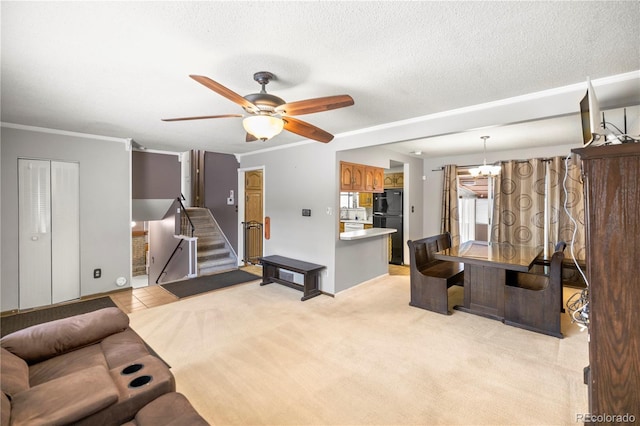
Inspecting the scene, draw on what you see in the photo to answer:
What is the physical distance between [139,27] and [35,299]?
4142 millimetres

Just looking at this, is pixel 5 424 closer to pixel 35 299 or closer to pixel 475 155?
pixel 35 299

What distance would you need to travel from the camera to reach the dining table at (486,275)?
11.0ft

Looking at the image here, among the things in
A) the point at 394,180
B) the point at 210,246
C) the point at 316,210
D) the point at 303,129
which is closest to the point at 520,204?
the point at 394,180

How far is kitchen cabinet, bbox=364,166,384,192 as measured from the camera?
4.95 meters

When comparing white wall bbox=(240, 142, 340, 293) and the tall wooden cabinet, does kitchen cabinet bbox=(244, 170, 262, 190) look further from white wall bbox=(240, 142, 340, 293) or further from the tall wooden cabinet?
the tall wooden cabinet

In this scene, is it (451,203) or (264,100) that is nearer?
(264,100)

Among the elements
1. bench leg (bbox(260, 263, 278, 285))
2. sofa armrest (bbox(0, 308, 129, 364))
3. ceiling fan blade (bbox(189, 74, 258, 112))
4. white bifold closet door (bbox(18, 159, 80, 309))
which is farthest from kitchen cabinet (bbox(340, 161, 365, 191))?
white bifold closet door (bbox(18, 159, 80, 309))

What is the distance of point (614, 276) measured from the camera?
1156 millimetres

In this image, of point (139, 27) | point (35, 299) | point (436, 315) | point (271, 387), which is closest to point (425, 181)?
point (436, 315)

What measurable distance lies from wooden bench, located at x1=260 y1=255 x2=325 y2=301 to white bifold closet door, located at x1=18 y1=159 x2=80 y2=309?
2679 mm

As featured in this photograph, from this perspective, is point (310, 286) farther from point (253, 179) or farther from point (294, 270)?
point (253, 179)

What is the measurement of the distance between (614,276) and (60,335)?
3104mm

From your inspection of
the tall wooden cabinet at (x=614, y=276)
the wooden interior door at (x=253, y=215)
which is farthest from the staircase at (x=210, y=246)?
the tall wooden cabinet at (x=614, y=276)

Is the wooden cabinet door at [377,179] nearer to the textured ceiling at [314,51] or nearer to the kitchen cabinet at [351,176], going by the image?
the kitchen cabinet at [351,176]
